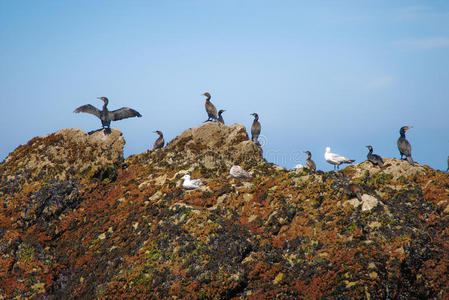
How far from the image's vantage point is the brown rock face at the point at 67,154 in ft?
61.7

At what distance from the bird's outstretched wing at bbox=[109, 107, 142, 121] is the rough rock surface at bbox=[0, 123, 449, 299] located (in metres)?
3.53

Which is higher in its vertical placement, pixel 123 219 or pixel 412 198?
pixel 412 198

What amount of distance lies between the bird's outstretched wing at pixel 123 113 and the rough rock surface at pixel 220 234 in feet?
11.6

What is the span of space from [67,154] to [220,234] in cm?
979

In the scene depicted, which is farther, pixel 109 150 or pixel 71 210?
pixel 109 150

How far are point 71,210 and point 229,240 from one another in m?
8.12

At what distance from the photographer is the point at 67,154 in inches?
770

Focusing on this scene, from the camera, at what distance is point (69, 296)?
46.0 feet

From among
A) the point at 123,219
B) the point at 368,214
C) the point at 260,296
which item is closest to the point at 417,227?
the point at 368,214

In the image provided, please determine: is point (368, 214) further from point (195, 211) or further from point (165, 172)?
point (165, 172)

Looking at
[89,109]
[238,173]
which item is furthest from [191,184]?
[89,109]

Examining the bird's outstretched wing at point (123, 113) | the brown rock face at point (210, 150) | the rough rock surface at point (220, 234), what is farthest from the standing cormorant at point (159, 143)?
the rough rock surface at point (220, 234)

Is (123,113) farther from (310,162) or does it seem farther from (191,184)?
(310,162)

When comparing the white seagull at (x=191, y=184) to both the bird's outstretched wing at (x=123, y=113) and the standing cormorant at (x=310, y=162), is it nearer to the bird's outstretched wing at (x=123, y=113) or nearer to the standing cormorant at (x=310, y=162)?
the bird's outstretched wing at (x=123, y=113)
